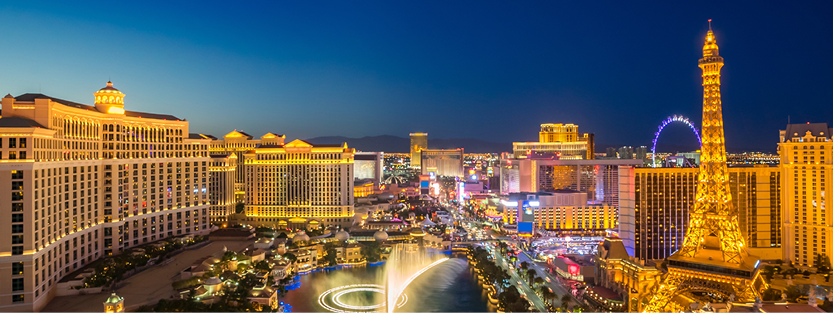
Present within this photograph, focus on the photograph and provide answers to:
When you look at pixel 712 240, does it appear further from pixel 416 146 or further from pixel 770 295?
pixel 416 146

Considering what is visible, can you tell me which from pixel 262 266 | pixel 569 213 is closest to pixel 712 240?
pixel 262 266

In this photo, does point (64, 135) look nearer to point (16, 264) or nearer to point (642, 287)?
point (16, 264)

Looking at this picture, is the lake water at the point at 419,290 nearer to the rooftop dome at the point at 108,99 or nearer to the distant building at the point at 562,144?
the rooftop dome at the point at 108,99

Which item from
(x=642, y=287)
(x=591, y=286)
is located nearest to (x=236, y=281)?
(x=591, y=286)

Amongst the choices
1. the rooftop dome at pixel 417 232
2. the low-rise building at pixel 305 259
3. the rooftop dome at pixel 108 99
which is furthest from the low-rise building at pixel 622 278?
the rooftop dome at pixel 108 99

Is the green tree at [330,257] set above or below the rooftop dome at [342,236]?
below

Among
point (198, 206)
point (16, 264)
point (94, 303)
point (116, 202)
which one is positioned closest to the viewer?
point (16, 264)
